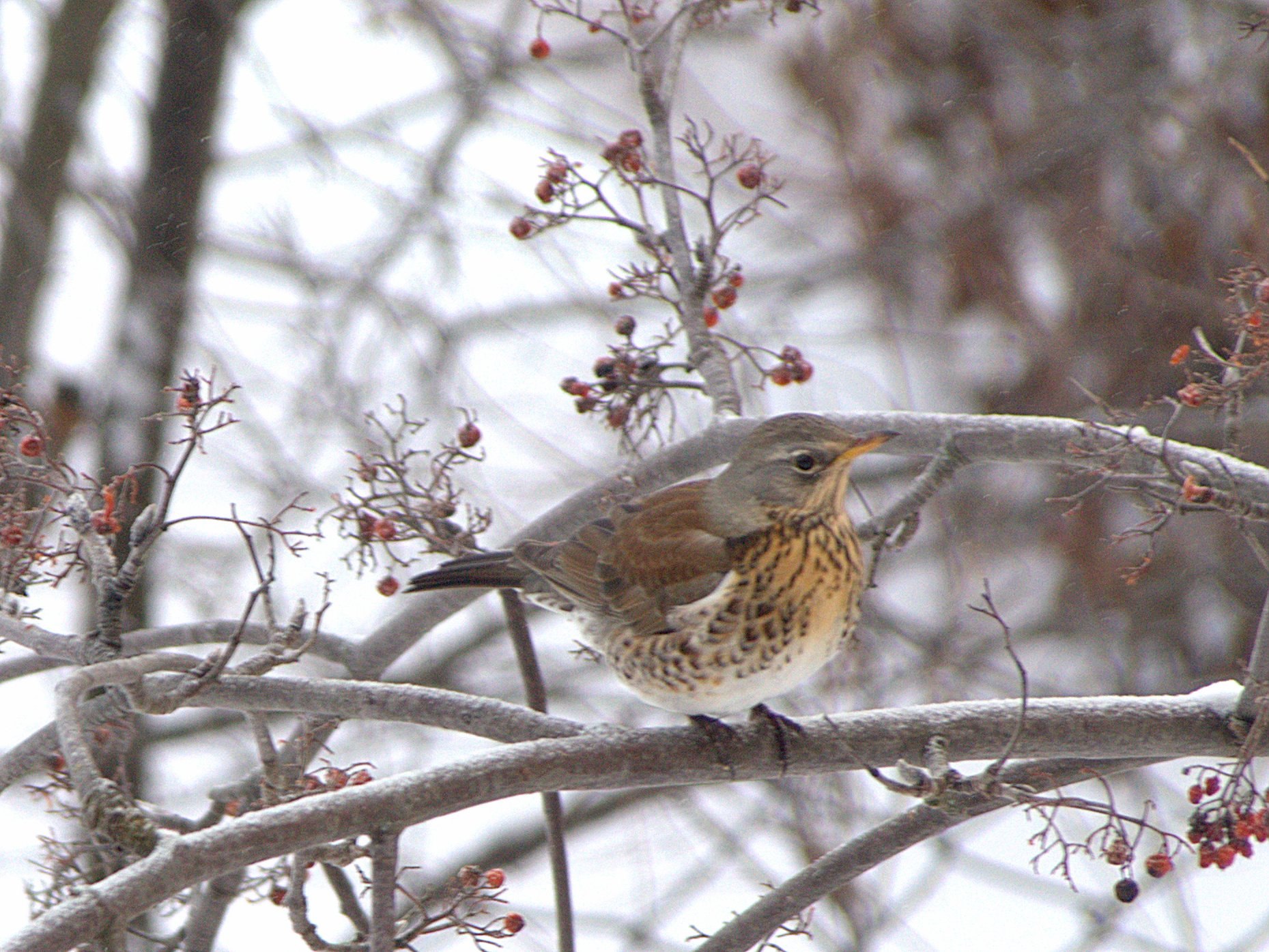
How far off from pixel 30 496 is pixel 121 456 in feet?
8.46

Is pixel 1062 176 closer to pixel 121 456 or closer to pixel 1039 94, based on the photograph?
pixel 1039 94

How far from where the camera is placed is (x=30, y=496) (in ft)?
10.5

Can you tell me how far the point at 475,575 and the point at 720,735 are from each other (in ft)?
2.08

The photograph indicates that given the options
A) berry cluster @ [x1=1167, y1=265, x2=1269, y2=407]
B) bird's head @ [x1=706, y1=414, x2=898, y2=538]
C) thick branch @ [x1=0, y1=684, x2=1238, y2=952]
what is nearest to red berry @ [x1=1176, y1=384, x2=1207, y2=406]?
berry cluster @ [x1=1167, y1=265, x2=1269, y2=407]

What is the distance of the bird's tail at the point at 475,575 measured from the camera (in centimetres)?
300

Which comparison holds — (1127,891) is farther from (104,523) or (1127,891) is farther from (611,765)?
(104,523)

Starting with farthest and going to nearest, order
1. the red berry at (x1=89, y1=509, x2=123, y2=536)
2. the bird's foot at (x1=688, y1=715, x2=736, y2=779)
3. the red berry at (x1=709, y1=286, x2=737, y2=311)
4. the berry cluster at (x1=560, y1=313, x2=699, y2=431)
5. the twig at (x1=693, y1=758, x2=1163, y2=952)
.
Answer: the red berry at (x1=709, y1=286, x2=737, y2=311) < the berry cluster at (x1=560, y1=313, x2=699, y2=431) < the bird's foot at (x1=688, y1=715, x2=736, y2=779) < the twig at (x1=693, y1=758, x2=1163, y2=952) < the red berry at (x1=89, y1=509, x2=123, y2=536)

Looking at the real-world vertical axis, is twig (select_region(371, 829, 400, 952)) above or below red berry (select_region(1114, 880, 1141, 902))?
above

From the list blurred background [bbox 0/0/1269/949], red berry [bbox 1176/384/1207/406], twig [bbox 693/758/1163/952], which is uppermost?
blurred background [bbox 0/0/1269/949]

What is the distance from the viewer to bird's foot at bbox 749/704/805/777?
263 centimetres


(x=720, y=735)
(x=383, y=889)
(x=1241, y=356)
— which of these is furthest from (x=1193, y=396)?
(x=383, y=889)

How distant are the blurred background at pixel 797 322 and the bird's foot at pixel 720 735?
2.12m

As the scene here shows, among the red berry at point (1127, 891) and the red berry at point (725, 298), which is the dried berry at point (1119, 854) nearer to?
the red berry at point (1127, 891)

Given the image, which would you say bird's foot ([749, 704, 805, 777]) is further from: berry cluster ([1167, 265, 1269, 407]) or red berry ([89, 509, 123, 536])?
red berry ([89, 509, 123, 536])
